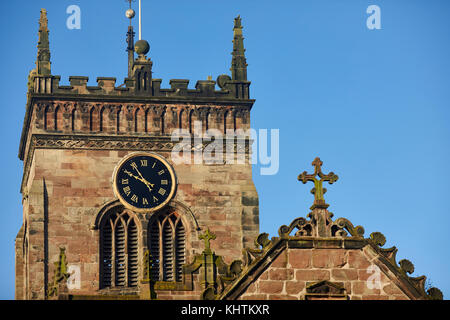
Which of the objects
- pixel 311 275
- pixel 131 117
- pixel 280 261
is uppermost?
pixel 131 117

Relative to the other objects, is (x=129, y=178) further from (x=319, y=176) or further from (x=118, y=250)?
(x=319, y=176)

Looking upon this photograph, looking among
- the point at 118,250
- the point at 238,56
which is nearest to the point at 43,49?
the point at 238,56

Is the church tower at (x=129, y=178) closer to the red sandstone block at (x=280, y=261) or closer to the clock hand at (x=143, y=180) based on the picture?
the clock hand at (x=143, y=180)

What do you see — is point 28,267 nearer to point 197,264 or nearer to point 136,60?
point 136,60

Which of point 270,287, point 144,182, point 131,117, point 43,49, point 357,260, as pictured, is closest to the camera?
point 270,287

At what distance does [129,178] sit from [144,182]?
77 centimetres

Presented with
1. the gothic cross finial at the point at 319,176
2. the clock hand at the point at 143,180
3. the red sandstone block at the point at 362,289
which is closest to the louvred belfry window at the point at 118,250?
the clock hand at the point at 143,180

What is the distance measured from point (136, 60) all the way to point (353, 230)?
2942cm

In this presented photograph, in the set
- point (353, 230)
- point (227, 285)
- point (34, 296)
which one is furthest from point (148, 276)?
point (34, 296)

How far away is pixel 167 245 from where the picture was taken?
75000 mm

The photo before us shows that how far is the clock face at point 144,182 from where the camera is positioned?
74.6m

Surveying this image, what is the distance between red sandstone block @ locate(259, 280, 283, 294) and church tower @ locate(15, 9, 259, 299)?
80.0 ft

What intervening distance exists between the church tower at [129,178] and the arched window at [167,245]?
45 millimetres
